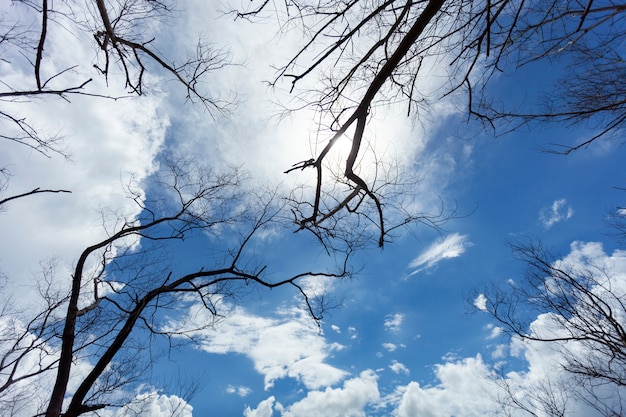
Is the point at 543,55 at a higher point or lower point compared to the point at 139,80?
lower

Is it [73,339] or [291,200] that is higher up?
[291,200]

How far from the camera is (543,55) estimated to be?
3473 mm

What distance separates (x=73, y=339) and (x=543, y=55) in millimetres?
8277

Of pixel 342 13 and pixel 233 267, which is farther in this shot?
pixel 233 267

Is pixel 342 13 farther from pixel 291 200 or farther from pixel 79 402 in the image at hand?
pixel 79 402

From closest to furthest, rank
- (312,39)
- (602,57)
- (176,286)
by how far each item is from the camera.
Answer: (312,39)
(602,57)
(176,286)

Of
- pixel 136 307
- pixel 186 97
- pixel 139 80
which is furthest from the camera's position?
pixel 136 307

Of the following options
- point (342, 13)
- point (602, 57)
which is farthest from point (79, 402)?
point (602, 57)

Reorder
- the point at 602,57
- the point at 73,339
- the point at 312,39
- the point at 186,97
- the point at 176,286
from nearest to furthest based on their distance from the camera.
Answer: the point at 312,39, the point at 602,57, the point at 186,97, the point at 73,339, the point at 176,286

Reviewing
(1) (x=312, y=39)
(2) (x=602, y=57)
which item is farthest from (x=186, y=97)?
(2) (x=602, y=57)

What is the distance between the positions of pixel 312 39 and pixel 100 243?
6.76 m

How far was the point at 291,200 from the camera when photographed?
4172 millimetres

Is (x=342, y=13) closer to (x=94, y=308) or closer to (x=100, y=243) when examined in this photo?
(x=100, y=243)

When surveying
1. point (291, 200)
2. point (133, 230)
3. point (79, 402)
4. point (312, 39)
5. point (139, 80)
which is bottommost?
point (79, 402)
